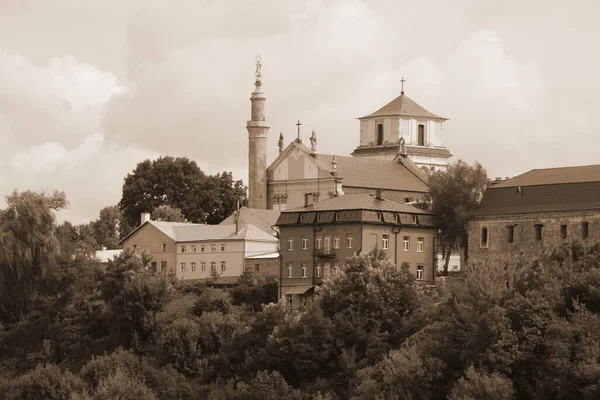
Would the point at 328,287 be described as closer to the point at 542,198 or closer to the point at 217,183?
the point at 542,198

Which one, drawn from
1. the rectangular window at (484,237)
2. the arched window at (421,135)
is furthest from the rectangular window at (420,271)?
the arched window at (421,135)

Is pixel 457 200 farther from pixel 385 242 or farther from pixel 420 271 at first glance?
pixel 385 242

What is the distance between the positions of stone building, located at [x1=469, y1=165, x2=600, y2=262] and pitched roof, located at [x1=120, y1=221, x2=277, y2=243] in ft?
43.7

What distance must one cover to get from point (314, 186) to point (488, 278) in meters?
29.7

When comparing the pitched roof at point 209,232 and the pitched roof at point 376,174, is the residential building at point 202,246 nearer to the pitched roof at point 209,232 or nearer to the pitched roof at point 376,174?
the pitched roof at point 209,232

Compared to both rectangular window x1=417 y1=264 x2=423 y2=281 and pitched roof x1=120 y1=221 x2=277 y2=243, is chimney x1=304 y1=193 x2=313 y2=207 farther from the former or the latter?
rectangular window x1=417 y1=264 x2=423 y2=281

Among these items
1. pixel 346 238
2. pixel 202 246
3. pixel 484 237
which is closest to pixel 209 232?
pixel 202 246

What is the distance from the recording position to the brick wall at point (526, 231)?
86.7 meters

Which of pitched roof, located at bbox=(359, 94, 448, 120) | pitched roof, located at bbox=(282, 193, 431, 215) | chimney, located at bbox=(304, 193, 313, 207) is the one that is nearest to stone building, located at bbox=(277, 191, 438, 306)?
pitched roof, located at bbox=(282, 193, 431, 215)

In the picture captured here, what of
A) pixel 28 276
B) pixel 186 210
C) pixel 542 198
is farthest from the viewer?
pixel 186 210

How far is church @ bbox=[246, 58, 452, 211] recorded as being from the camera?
105 meters

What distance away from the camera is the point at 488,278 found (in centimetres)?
7750

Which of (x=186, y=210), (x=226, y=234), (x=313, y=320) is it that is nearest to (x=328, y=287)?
(x=313, y=320)

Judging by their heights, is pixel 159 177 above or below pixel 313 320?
above
